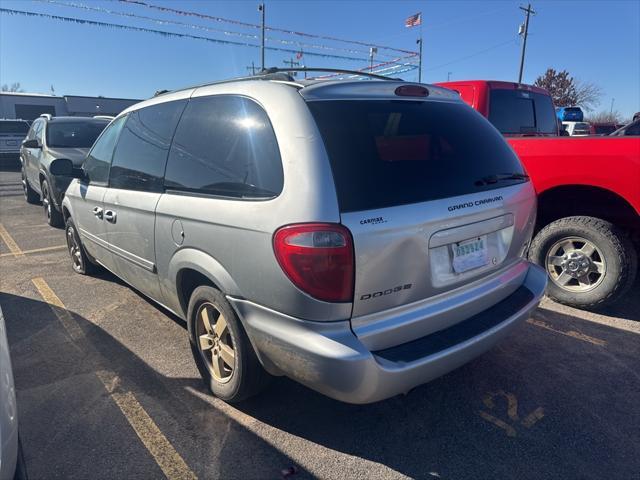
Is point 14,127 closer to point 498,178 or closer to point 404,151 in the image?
point 404,151

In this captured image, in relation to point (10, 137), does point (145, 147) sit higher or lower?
higher

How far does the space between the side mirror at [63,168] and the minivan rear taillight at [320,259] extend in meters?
3.12

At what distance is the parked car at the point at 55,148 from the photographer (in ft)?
24.3

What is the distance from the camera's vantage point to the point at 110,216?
3.66m

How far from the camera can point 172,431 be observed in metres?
2.55

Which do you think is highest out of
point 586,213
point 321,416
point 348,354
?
point 586,213

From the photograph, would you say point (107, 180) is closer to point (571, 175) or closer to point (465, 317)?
point (465, 317)

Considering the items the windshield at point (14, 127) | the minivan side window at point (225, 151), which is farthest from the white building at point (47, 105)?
the minivan side window at point (225, 151)

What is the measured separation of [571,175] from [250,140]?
9.86 feet

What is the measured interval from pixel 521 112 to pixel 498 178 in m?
3.53

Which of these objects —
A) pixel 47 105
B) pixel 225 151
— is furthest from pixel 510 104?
pixel 47 105

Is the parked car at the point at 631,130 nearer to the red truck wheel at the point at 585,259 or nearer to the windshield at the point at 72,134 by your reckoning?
the red truck wheel at the point at 585,259

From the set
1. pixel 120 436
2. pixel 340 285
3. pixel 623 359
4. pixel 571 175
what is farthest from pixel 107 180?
pixel 623 359

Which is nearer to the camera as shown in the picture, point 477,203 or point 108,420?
point 477,203
